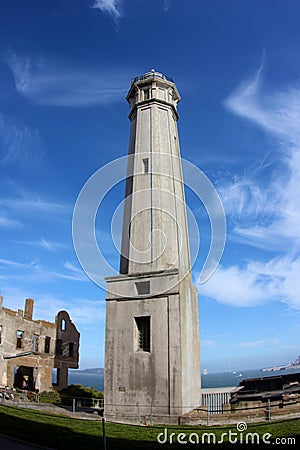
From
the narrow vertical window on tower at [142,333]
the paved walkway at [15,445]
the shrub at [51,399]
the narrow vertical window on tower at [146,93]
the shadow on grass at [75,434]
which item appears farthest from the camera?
the narrow vertical window on tower at [146,93]

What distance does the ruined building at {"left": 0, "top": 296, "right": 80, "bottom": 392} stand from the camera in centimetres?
3091

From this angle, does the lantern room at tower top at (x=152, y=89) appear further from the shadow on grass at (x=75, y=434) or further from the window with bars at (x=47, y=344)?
the window with bars at (x=47, y=344)

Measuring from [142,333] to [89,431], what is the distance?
593 cm

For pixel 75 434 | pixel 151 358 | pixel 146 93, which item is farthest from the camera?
pixel 146 93

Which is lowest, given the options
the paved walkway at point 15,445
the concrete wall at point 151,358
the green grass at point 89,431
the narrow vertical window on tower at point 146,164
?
the green grass at point 89,431

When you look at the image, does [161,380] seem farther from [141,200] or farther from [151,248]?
[141,200]

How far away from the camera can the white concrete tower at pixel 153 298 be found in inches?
670

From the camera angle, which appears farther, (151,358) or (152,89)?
(152,89)

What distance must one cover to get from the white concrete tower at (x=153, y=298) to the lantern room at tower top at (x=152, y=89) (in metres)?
1.08

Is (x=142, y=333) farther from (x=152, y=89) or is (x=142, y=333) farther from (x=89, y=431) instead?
(x=152, y=89)

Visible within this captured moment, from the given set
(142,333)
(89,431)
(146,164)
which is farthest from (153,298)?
(146,164)

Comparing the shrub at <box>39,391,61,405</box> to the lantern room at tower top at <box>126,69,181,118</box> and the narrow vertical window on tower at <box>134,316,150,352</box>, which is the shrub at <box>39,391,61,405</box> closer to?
the narrow vertical window on tower at <box>134,316,150,352</box>

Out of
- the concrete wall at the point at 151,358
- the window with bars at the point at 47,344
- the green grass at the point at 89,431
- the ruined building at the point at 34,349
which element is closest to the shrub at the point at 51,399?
the ruined building at the point at 34,349

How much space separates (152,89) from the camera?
2405cm
